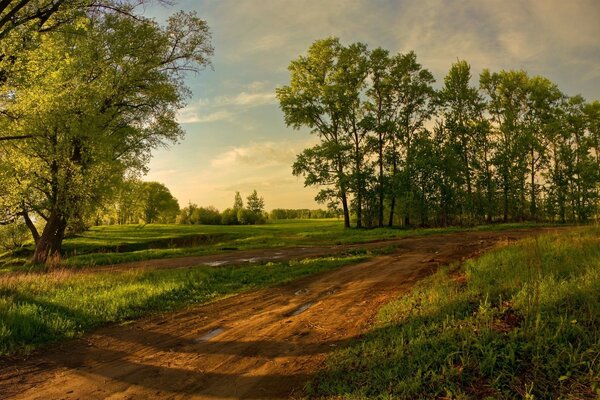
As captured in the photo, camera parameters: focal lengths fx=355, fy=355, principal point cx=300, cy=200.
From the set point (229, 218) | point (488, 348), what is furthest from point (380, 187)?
point (229, 218)

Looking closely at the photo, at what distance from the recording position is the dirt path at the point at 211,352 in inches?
209

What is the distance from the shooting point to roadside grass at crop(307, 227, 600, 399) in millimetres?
4188

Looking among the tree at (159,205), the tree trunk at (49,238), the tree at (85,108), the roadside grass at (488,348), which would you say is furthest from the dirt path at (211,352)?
the tree at (159,205)

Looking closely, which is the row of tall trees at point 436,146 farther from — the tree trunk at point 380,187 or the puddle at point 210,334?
the puddle at point 210,334

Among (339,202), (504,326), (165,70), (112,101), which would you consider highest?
(165,70)

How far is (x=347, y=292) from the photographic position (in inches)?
413

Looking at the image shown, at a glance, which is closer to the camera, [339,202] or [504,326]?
[504,326]

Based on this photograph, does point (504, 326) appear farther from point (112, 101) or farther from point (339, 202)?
point (339, 202)

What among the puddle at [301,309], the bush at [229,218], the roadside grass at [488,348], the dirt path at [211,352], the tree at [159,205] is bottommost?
the dirt path at [211,352]

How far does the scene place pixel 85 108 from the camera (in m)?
21.5

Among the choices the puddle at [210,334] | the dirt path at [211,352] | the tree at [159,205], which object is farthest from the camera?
the tree at [159,205]

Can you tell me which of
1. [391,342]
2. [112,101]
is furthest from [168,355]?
[112,101]

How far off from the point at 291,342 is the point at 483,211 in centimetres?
4617

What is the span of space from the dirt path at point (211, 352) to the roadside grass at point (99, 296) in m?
0.83
